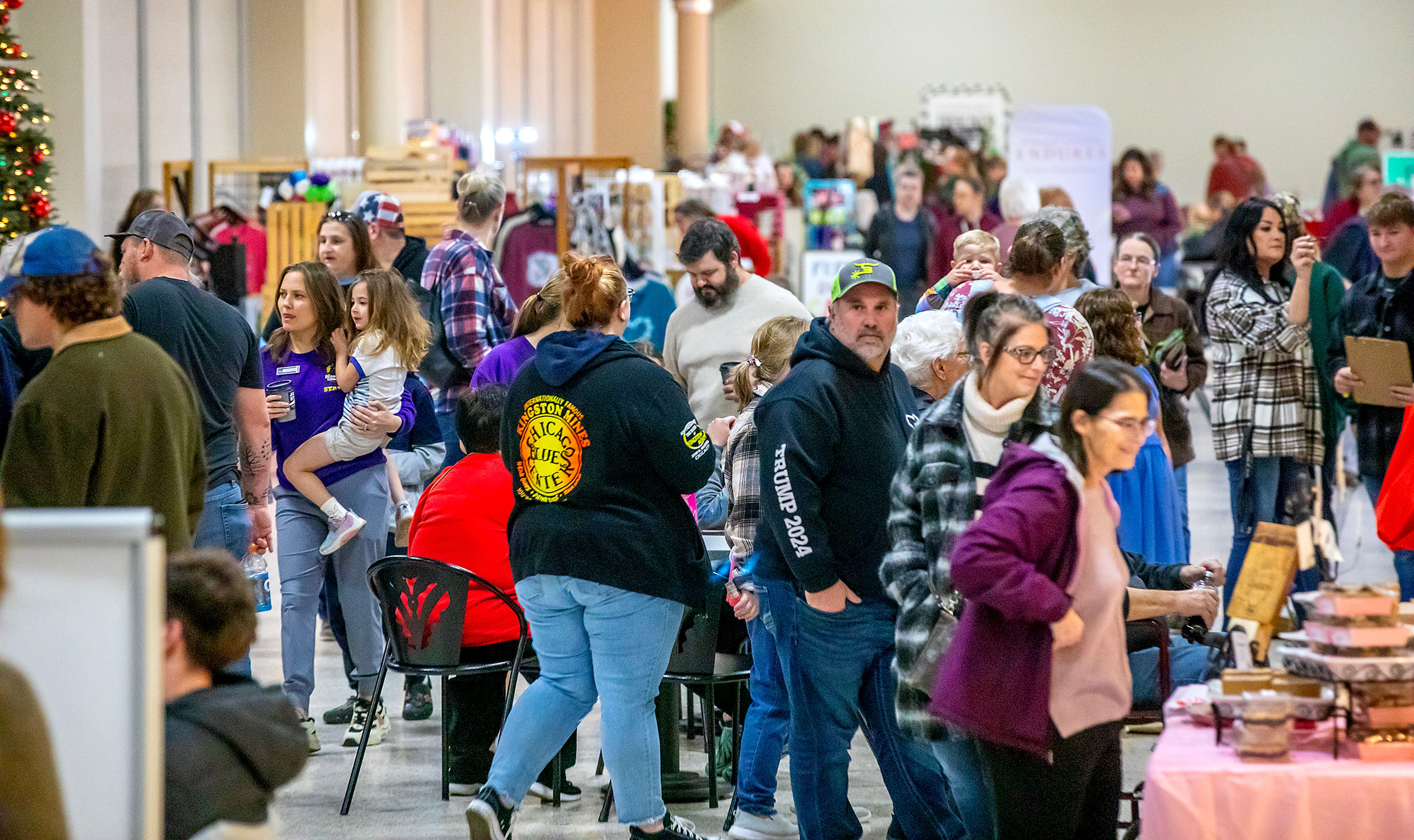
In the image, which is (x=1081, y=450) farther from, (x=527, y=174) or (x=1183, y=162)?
(x=1183, y=162)

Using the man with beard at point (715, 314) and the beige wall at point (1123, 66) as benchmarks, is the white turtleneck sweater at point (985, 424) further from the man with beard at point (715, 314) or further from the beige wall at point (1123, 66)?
the beige wall at point (1123, 66)

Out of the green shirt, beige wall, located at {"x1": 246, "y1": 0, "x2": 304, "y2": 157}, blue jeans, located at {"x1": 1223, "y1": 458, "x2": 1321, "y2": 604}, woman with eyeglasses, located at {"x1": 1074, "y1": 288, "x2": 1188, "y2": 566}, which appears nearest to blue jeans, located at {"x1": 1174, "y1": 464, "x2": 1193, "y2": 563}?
blue jeans, located at {"x1": 1223, "y1": 458, "x2": 1321, "y2": 604}

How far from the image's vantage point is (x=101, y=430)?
122 inches

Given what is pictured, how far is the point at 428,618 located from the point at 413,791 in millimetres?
586

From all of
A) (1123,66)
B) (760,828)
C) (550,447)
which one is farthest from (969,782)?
(1123,66)

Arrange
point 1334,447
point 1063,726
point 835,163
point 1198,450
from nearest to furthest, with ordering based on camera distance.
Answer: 1. point 1063,726
2. point 1334,447
3. point 1198,450
4. point 835,163

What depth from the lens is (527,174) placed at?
1135 cm

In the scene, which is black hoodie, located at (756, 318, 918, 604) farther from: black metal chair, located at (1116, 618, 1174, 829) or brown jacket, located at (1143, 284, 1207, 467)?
brown jacket, located at (1143, 284, 1207, 467)

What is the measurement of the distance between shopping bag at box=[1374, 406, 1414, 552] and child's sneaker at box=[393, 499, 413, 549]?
9.71 feet

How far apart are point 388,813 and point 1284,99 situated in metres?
24.0

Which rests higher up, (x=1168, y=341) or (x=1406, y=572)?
(x=1168, y=341)

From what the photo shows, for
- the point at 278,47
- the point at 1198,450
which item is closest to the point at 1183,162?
the point at 1198,450

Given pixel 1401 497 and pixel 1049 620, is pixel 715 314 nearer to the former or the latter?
pixel 1401 497

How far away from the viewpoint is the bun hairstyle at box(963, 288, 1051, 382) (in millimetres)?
2969
